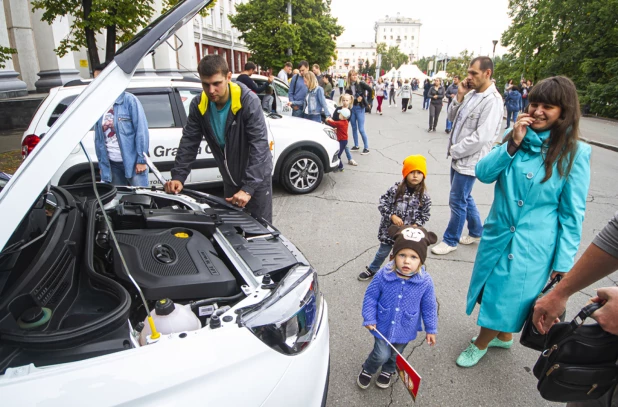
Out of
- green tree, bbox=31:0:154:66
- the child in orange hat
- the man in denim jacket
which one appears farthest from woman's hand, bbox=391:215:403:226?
green tree, bbox=31:0:154:66

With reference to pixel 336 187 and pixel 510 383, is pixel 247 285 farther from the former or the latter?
pixel 336 187

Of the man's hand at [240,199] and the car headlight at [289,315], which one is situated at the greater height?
the man's hand at [240,199]

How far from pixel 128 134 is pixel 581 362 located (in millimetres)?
4325

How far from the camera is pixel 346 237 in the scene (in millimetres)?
4715

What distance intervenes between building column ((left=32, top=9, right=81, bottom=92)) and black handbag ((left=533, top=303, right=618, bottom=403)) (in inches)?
594

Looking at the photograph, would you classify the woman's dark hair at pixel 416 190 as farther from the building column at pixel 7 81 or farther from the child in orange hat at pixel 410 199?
the building column at pixel 7 81

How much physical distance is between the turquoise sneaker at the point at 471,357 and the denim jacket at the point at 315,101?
6.55 m

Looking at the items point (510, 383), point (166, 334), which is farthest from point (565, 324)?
point (166, 334)

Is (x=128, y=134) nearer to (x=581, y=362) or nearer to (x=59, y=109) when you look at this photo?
(x=59, y=109)

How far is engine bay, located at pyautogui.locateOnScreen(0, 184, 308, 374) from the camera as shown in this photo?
4.34 ft

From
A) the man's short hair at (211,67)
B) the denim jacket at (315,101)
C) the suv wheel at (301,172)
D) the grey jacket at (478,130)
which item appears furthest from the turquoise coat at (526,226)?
the denim jacket at (315,101)

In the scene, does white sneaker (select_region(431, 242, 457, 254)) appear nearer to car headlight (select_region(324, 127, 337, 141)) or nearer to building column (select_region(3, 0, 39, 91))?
car headlight (select_region(324, 127, 337, 141))

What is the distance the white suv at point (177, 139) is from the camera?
186 inches

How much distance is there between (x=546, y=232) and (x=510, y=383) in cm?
107
